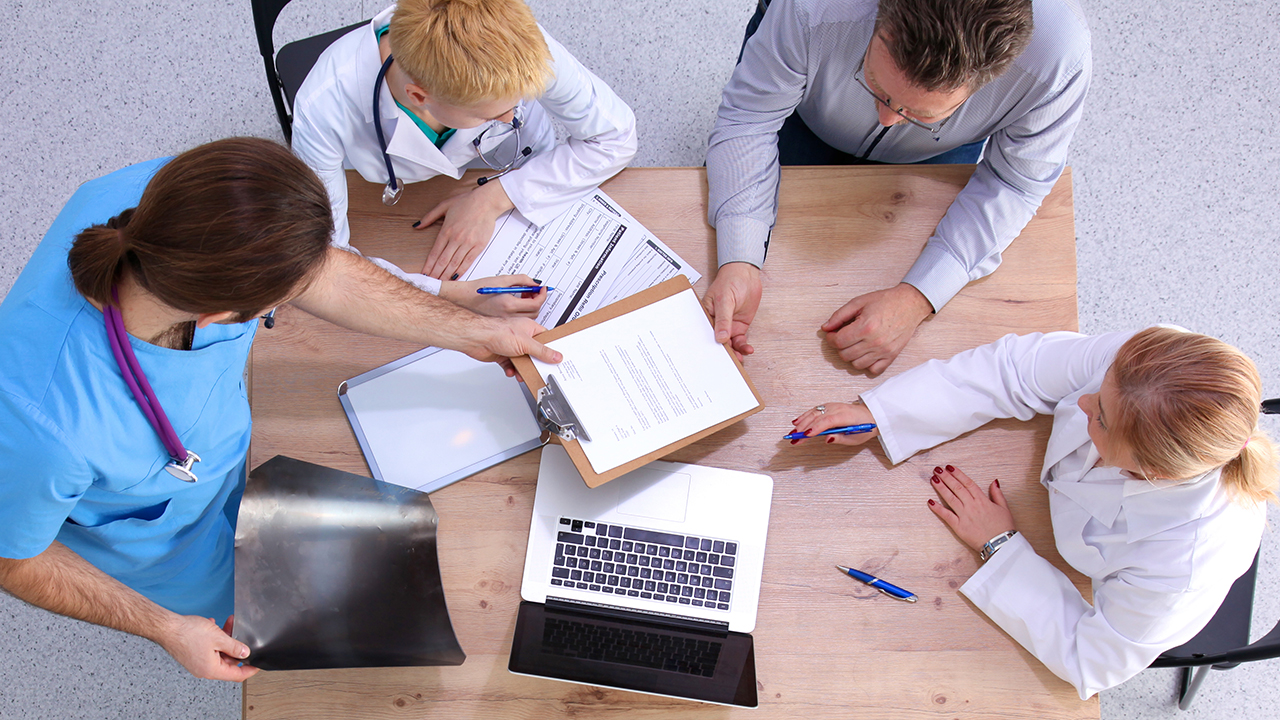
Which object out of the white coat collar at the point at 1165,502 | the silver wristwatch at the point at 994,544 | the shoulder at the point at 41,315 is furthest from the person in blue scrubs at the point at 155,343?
the white coat collar at the point at 1165,502

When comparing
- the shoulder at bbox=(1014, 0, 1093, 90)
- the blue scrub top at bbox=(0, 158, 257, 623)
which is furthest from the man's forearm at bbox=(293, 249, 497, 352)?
the shoulder at bbox=(1014, 0, 1093, 90)

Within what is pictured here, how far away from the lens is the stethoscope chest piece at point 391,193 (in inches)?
48.5

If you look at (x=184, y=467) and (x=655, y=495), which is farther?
(x=655, y=495)

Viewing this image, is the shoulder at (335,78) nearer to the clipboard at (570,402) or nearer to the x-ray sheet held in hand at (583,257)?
the x-ray sheet held in hand at (583,257)

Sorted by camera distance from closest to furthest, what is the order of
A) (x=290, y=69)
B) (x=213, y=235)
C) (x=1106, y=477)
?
(x=213, y=235)
(x=1106, y=477)
(x=290, y=69)

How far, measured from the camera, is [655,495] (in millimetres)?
1140

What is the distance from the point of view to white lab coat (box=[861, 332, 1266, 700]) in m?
1.01

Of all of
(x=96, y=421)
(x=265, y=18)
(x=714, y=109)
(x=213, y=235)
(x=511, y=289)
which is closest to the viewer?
(x=213, y=235)

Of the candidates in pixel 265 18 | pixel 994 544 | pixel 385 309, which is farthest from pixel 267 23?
pixel 994 544

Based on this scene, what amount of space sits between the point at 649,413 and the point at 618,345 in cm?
11

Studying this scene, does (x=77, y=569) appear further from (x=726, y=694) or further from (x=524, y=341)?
(x=726, y=694)

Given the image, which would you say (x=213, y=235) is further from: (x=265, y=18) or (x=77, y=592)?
(x=265, y=18)

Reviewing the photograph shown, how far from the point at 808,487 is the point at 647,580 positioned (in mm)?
282

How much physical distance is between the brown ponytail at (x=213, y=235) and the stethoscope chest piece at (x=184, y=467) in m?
0.23
